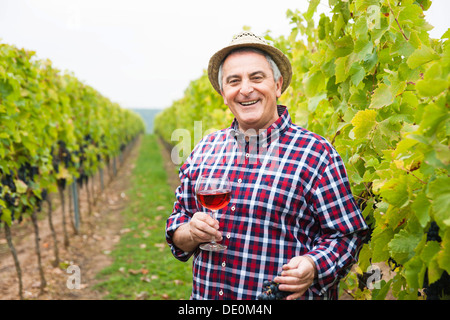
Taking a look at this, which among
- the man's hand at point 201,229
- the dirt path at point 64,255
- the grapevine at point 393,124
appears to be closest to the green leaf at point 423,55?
the grapevine at point 393,124

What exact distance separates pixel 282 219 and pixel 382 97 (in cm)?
68

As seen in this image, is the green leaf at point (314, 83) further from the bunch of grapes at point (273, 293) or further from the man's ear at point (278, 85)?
the bunch of grapes at point (273, 293)

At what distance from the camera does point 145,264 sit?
6309mm

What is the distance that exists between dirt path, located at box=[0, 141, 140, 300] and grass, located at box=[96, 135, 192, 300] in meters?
0.22

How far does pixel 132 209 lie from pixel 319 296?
8810mm

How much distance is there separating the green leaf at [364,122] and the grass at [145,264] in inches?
155

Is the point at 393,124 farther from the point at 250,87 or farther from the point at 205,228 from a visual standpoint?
the point at 205,228

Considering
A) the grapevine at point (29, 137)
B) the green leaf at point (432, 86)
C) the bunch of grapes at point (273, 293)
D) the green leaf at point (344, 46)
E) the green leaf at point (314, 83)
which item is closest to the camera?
the green leaf at point (432, 86)

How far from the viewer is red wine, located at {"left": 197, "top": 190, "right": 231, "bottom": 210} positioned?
5.21ft

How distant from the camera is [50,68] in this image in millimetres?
6398

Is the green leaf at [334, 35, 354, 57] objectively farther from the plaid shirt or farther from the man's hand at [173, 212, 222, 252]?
the man's hand at [173, 212, 222, 252]

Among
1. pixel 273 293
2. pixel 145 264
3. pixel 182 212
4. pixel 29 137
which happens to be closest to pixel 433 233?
pixel 273 293

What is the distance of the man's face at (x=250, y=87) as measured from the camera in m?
1.79
